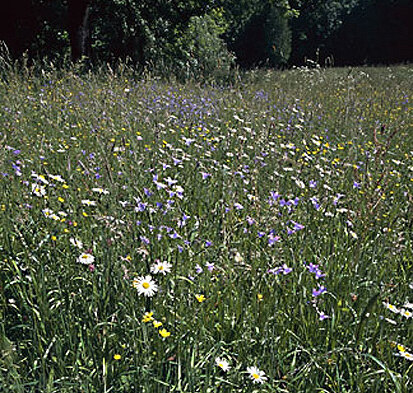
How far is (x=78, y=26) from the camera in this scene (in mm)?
10898

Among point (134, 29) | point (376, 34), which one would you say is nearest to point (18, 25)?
point (134, 29)

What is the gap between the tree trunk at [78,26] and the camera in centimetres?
1088

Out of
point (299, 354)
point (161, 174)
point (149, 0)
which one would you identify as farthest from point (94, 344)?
point (149, 0)

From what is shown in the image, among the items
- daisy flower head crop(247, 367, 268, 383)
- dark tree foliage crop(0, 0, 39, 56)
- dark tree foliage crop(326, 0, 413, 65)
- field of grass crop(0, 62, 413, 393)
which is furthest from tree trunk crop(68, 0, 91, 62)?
dark tree foliage crop(326, 0, 413, 65)

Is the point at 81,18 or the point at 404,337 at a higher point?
the point at 81,18

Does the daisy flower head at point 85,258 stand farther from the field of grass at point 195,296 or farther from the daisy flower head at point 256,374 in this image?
the daisy flower head at point 256,374

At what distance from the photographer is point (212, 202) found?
2867 millimetres

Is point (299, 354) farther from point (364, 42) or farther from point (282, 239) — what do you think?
point (364, 42)

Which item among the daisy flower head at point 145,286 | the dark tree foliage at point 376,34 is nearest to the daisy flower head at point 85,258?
the daisy flower head at point 145,286

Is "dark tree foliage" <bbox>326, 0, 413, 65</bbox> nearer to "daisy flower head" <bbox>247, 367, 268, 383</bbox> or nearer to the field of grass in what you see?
the field of grass

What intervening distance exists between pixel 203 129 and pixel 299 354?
284cm

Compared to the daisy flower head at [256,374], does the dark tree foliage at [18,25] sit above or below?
above

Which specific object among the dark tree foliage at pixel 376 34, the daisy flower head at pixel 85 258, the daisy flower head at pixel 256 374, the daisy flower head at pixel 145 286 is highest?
the dark tree foliage at pixel 376 34

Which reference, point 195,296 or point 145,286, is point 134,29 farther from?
point 145,286
